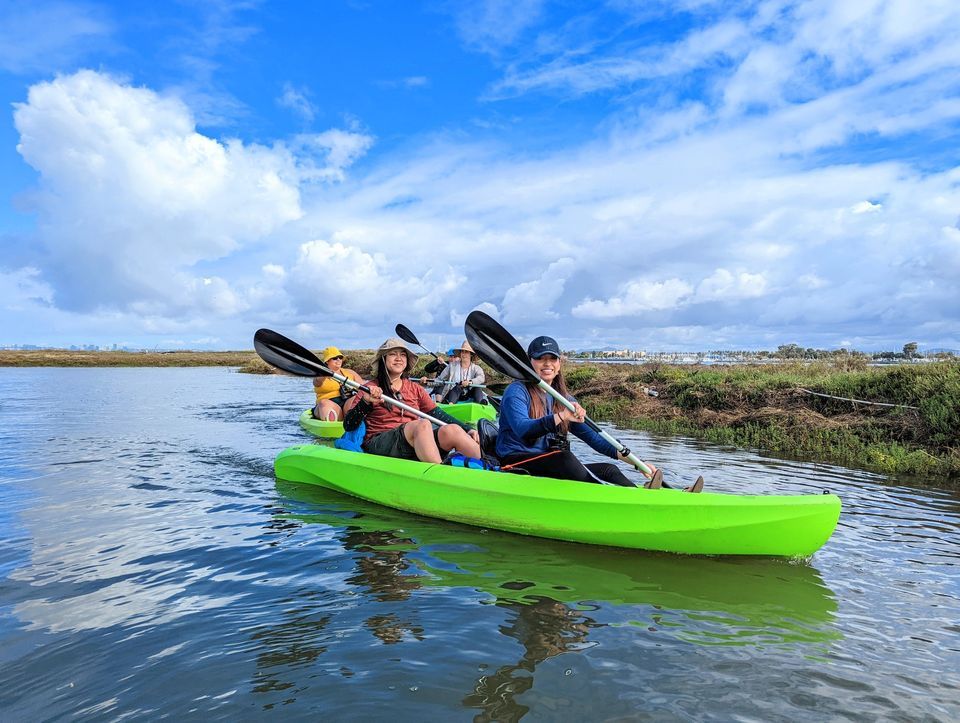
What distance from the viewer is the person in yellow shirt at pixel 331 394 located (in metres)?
9.70

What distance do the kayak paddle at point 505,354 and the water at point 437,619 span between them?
0.98 metres

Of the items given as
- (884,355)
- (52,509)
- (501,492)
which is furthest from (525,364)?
(884,355)

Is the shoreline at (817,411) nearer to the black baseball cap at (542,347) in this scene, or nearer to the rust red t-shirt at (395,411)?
the rust red t-shirt at (395,411)

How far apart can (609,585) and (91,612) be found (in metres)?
3.22

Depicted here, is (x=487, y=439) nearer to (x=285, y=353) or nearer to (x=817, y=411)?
(x=285, y=353)

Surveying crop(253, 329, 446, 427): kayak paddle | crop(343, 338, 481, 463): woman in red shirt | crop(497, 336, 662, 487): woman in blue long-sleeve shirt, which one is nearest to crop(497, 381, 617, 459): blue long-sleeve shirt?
crop(497, 336, 662, 487): woman in blue long-sleeve shirt

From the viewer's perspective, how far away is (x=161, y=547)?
481cm

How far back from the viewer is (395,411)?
6891 millimetres

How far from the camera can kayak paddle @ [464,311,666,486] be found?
5277 mm

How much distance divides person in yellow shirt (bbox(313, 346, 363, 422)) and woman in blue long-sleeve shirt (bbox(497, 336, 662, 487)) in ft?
15.8

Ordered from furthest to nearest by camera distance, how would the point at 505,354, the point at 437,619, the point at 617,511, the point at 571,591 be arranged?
1. the point at 505,354
2. the point at 617,511
3. the point at 571,591
4. the point at 437,619

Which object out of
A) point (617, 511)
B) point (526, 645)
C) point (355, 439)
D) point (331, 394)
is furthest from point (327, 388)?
point (526, 645)

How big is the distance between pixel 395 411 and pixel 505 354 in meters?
1.77

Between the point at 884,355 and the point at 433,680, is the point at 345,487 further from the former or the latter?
the point at 884,355
